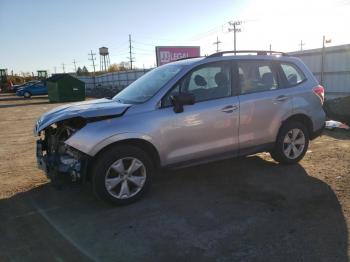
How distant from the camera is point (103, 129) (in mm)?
4520

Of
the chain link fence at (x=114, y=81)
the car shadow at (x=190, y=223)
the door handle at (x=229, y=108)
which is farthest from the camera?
the chain link fence at (x=114, y=81)

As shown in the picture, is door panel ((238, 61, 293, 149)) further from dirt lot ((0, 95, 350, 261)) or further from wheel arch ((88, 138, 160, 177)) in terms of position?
wheel arch ((88, 138, 160, 177))

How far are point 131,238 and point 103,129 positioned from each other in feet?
4.42

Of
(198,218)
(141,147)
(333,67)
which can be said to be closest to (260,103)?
(141,147)

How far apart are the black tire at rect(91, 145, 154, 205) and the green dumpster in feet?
84.2

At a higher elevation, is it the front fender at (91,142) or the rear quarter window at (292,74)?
the rear quarter window at (292,74)

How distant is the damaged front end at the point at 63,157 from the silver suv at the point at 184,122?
0.01 meters

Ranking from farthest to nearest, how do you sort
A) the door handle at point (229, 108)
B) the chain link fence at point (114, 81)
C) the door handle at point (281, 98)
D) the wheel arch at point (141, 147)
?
the chain link fence at point (114, 81) < the door handle at point (281, 98) < the door handle at point (229, 108) < the wheel arch at point (141, 147)

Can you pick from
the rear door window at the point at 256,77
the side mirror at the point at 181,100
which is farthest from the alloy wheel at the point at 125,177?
the rear door window at the point at 256,77

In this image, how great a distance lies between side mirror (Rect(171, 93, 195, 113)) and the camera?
4836 mm

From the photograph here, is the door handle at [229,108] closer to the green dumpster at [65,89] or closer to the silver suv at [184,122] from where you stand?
the silver suv at [184,122]

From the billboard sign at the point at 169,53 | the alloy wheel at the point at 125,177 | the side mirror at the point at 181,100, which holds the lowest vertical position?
the alloy wheel at the point at 125,177

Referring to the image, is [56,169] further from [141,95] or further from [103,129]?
[141,95]

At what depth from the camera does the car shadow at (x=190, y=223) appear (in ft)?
11.8
